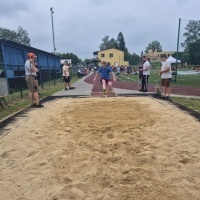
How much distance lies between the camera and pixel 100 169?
345 cm

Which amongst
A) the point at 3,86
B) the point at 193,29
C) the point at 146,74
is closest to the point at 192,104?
the point at 146,74

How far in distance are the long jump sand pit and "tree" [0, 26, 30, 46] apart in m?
90.8

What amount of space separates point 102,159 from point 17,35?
9662cm

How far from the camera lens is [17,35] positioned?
9156 cm

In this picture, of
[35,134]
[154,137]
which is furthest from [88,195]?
[35,134]

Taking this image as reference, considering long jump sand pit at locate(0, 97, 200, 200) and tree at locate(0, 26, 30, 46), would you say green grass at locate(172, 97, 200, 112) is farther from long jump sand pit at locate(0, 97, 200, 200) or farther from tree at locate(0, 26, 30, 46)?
tree at locate(0, 26, 30, 46)

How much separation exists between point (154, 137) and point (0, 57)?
11268 mm

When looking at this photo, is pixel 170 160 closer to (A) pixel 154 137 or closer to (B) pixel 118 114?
(A) pixel 154 137

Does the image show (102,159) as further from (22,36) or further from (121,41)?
(121,41)

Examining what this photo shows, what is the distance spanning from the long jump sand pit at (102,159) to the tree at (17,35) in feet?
298

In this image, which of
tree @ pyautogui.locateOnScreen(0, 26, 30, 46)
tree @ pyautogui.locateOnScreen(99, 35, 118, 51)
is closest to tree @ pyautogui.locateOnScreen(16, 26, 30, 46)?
tree @ pyautogui.locateOnScreen(0, 26, 30, 46)

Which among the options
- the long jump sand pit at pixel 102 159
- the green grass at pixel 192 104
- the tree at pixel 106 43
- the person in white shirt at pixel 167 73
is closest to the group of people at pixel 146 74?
the person in white shirt at pixel 167 73

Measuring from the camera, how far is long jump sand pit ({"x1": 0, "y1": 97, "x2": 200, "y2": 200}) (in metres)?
2.90

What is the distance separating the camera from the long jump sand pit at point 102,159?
A: 9.52 ft
